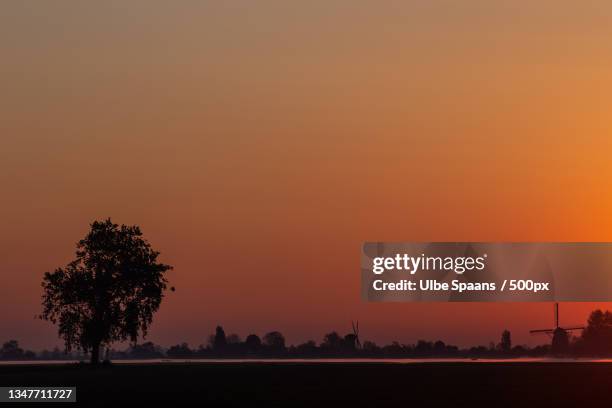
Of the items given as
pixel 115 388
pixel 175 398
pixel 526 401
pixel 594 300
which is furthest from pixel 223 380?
pixel 594 300

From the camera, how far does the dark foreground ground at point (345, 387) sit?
8112cm

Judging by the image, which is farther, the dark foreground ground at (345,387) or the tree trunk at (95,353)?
the tree trunk at (95,353)

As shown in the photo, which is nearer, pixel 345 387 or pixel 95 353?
pixel 345 387

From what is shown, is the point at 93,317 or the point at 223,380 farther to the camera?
the point at 93,317

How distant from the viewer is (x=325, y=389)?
94.9 meters

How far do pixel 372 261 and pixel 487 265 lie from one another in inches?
488

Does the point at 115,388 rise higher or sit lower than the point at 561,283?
lower

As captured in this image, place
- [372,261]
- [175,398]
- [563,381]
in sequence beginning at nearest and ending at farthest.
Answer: [175,398] < [563,381] < [372,261]

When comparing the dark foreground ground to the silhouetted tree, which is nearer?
the dark foreground ground

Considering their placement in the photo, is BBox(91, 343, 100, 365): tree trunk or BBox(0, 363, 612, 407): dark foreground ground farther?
BBox(91, 343, 100, 365): tree trunk

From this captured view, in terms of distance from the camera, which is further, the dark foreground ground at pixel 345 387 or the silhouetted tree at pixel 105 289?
the silhouetted tree at pixel 105 289

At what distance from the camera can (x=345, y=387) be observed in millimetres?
97438

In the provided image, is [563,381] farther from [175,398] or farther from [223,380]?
[175,398]

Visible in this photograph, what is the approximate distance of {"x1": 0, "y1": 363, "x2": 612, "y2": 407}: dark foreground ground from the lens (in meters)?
81.1
